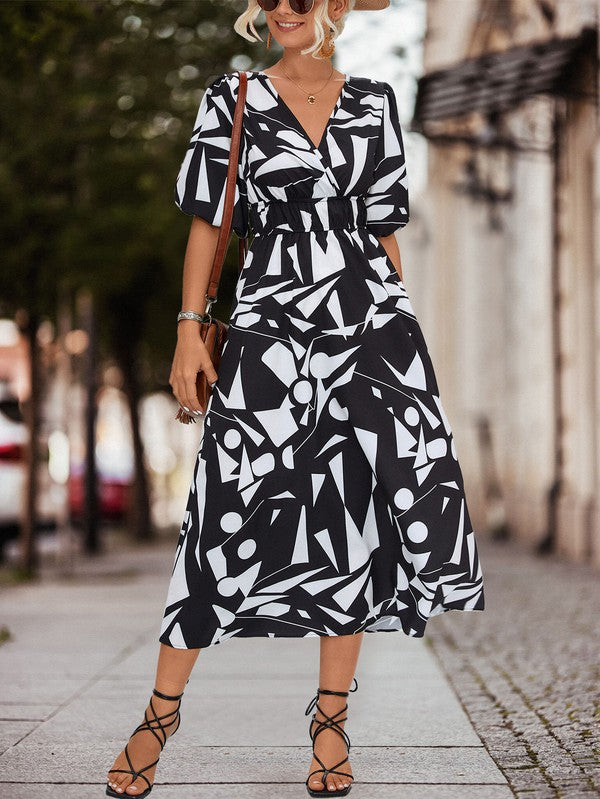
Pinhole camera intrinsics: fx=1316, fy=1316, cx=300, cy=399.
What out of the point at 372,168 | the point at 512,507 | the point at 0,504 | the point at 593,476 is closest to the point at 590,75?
the point at 593,476

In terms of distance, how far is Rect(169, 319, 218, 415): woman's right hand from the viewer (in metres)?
3.15

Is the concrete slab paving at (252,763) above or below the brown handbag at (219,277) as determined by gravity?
below

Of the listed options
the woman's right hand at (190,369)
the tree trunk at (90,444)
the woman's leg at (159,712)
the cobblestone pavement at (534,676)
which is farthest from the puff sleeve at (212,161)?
the tree trunk at (90,444)

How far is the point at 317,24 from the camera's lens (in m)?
3.18

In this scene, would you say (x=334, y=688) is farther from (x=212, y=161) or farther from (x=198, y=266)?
(x=212, y=161)

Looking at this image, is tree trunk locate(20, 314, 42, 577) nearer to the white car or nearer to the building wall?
the white car

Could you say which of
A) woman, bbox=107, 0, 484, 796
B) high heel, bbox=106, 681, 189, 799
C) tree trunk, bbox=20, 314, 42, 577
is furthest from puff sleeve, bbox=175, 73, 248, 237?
tree trunk, bbox=20, 314, 42, 577

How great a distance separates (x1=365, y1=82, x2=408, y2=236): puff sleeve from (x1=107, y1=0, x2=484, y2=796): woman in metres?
0.05

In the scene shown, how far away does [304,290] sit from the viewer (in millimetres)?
3172

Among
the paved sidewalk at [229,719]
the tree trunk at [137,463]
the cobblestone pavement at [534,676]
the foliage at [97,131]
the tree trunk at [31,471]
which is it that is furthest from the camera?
the tree trunk at [137,463]

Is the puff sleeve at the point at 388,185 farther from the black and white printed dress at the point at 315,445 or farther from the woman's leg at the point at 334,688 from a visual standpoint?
the woman's leg at the point at 334,688

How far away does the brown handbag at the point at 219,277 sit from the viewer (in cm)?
318

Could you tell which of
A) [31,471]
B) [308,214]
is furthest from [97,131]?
[308,214]

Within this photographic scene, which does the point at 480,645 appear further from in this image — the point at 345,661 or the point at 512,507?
the point at 512,507
